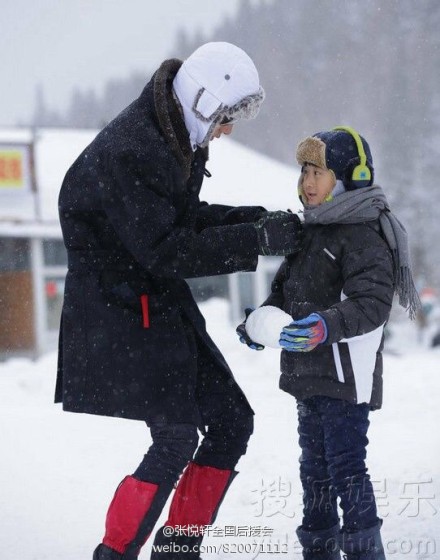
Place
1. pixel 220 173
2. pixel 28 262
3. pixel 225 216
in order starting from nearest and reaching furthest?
pixel 225 216 < pixel 28 262 < pixel 220 173

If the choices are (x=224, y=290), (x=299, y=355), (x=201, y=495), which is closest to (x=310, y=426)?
(x=299, y=355)

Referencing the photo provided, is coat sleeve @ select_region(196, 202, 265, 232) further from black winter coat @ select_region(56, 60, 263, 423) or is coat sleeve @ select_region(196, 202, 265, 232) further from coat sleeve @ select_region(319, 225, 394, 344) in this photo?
Result: coat sleeve @ select_region(319, 225, 394, 344)

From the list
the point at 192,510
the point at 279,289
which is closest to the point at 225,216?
the point at 279,289

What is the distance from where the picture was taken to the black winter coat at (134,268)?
2598 mm

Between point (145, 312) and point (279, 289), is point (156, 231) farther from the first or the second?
point (279, 289)

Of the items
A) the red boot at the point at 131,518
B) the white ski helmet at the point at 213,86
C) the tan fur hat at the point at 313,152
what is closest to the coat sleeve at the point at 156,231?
the white ski helmet at the point at 213,86

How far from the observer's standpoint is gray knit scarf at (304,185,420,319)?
2799 millimetres

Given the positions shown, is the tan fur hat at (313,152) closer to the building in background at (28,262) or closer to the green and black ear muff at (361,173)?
the green and black ear muff at (361,173)

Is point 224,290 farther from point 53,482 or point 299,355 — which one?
point 299,355

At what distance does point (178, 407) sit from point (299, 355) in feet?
1.61

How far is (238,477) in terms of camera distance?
14.2 ft

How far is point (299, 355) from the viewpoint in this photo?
2.90 metres

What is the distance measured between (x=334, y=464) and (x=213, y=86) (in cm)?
132

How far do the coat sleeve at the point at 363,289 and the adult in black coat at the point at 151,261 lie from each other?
8.8 inches
